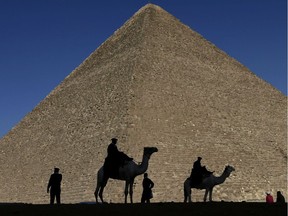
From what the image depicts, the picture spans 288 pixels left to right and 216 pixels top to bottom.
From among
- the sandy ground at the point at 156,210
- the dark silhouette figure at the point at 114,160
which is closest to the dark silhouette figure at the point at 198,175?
the dark silhouette figure at the point at 114,160

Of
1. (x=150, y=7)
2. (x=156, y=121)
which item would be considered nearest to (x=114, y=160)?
(x=156, y=121)

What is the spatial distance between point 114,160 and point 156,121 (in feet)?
59.3

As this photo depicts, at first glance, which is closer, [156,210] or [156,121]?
[156,210]

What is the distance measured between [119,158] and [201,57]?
3159 cm

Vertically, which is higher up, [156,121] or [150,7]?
[150,7]

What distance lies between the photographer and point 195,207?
10531 mm

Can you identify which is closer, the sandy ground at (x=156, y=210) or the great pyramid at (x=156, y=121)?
the sandy ground at (x=156, y=210)

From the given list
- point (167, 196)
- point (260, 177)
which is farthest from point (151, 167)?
point (260, 177)

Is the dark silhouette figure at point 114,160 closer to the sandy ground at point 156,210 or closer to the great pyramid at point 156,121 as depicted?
the sandy ground at point 156,210

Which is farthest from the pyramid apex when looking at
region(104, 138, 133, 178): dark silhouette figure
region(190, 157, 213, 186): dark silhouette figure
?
region(104, 138, 133, 178): dark silhouette figure

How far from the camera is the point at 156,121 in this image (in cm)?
3156

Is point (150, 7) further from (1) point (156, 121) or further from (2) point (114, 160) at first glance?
(2) point (114, 160)

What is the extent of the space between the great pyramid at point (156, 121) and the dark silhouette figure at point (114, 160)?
36.8 feet

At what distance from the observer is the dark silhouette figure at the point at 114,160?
13.4 meters
